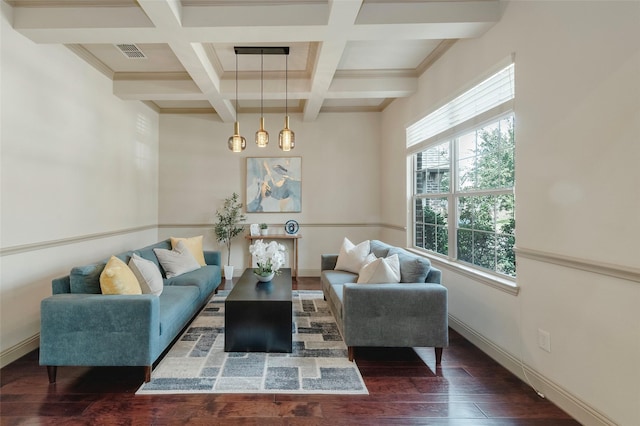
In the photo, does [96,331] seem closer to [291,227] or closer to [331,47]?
[331,47]

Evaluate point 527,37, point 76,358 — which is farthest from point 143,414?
point 527,37

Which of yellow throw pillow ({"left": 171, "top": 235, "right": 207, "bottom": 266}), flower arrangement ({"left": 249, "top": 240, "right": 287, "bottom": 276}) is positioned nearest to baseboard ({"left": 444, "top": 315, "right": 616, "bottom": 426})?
flower arrangement ({"left": 249, "top": 240, "right": 287, "bottom": 276})

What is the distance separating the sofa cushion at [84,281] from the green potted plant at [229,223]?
288 centimetres

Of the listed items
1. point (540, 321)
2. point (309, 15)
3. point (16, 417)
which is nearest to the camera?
point (16, 417)

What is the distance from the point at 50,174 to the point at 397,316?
11.3ft

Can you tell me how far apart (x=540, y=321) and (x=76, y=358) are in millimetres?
3234

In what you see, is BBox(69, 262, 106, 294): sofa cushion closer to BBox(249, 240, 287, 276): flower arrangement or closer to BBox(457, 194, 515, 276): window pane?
BBox(249, 240, 287, 276): flower arrangement

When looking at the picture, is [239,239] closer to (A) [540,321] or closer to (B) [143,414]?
(B) [143,414]

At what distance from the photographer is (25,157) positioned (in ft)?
8.98

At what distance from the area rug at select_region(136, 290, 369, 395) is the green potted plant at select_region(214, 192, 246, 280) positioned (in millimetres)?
2287

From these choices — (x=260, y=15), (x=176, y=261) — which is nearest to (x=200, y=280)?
(x=176, y=261)

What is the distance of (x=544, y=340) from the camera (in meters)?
2.15

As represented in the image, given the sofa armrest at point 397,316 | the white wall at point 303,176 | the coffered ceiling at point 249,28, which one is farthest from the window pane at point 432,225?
the coffered ceiling at point 249,28

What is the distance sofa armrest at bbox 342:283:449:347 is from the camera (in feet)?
8.14
